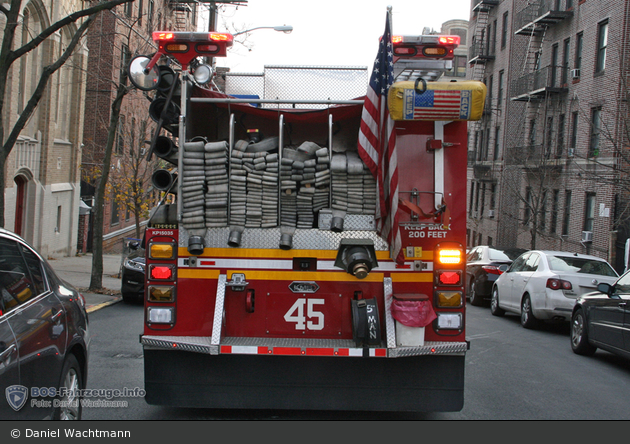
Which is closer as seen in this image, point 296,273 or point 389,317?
point 389,317

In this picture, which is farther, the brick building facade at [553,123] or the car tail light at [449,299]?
the brick building facade at [553,123]

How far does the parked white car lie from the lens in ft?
40.2

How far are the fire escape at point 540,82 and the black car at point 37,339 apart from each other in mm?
23521

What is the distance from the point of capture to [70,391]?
4840 mm

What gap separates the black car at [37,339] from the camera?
12.5 feet

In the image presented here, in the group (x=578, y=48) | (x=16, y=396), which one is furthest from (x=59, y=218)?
(x=578, y=48)

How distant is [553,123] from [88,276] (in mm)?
21283

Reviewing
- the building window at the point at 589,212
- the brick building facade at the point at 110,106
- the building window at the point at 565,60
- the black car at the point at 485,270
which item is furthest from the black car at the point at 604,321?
the building window at the point at 565,60

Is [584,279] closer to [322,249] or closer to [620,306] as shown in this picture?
[620,306]

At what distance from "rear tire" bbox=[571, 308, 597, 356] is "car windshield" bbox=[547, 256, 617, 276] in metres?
2.24

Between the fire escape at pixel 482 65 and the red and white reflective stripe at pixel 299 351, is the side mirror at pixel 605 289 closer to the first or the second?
the red and white reflective stripe at pixel 299 351

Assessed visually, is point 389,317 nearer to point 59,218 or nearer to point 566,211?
point 59,218

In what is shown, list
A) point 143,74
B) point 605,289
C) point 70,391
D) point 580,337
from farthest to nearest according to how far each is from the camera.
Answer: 1. point 580,337
2. point 605,289
3. point 143,74
4. point 70,391

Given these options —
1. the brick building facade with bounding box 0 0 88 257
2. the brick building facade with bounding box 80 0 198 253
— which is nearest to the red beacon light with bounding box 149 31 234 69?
the brick building facade with bounding box 0 0 88 257
